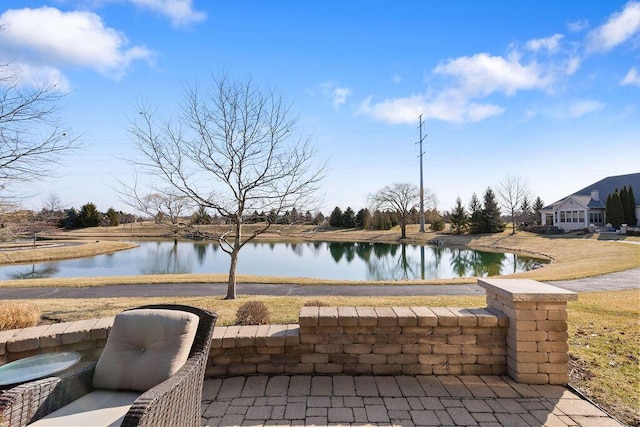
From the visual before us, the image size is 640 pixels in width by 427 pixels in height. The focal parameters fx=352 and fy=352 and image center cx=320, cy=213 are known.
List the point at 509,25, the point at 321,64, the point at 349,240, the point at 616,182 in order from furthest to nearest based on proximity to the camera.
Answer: the point at 349,240, the point at 616,182, the point at 321,64, the point at 509,25

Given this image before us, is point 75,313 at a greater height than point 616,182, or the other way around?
point 616,182

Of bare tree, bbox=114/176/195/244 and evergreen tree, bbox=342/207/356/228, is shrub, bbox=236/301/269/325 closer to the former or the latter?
bare tree, bbox=114/176/195/244

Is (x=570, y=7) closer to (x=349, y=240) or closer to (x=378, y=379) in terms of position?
(x=378, y=379)

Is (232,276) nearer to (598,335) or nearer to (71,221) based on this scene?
(598,335)

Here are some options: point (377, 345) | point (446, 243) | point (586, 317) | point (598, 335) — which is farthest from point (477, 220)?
point (377, 345)

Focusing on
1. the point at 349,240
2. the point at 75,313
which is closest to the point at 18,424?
the point at 75,313

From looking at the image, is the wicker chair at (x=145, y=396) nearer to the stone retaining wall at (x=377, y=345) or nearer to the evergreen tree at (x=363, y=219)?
the stone retaining wall at (x=377, y=345)

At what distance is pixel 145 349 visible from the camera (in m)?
2.23

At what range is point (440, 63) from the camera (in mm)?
8789

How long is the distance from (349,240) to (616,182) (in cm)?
2944

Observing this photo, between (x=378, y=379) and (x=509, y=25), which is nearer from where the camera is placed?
(x=378, y=379)

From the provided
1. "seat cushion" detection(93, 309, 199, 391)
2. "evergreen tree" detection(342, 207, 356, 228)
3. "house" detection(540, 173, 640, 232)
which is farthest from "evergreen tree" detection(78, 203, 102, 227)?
"house" detection(540, 173, 640, 232)

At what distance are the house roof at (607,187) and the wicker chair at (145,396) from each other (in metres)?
42.8

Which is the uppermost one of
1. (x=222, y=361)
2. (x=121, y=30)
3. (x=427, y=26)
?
(x=427, y=26)
